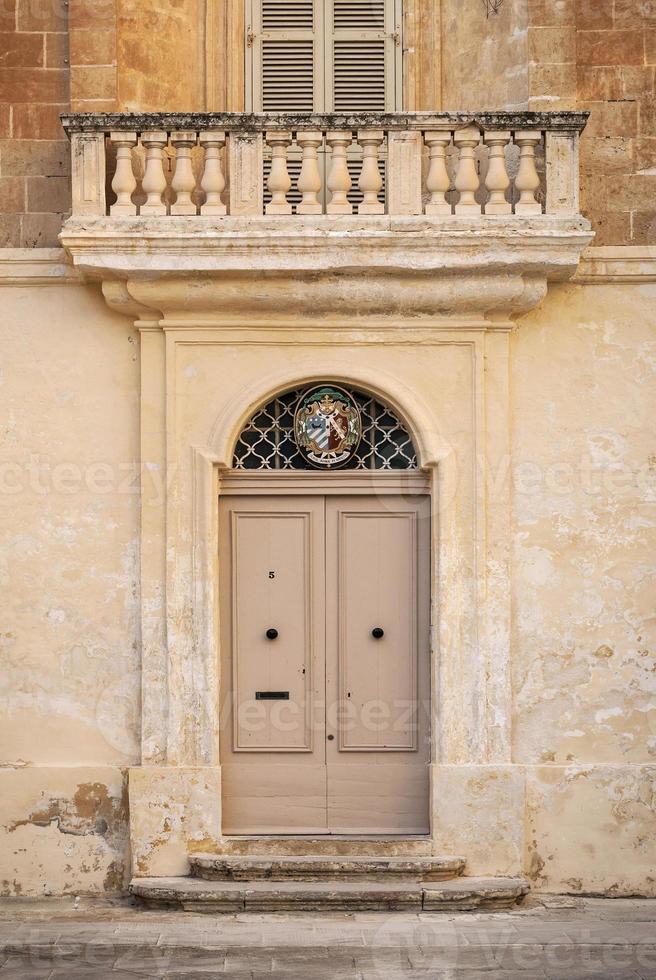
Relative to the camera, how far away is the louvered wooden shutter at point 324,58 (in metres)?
10.9

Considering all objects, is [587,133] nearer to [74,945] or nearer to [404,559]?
[404,559]

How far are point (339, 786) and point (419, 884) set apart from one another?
93cm

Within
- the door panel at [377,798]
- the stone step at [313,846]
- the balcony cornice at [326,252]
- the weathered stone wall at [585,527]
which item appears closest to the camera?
the balcony cornice at [326,252]

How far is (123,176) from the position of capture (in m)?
9.86

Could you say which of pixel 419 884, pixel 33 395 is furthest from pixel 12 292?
pixel 419 884

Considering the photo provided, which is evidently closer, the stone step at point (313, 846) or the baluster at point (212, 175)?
the baluster at point (212, 175)

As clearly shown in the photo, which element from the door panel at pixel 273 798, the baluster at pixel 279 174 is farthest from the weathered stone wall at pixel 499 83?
the door panel at pixel 273 798

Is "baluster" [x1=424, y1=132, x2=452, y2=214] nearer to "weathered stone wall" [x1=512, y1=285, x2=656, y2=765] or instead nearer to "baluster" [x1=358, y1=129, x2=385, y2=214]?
"baluster" [x1=358, y1=129, x2=385, y2=214]

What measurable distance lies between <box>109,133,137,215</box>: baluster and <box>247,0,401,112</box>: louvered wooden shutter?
1.38m

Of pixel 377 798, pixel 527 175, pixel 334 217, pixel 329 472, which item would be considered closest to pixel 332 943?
pixel 377 798

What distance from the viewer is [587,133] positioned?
10.3 metres

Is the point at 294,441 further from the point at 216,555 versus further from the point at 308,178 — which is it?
the point at 308,178

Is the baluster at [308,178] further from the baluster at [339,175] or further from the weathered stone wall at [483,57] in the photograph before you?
the weathered stone wall at [483,57]

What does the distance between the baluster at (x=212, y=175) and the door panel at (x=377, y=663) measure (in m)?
2.29
